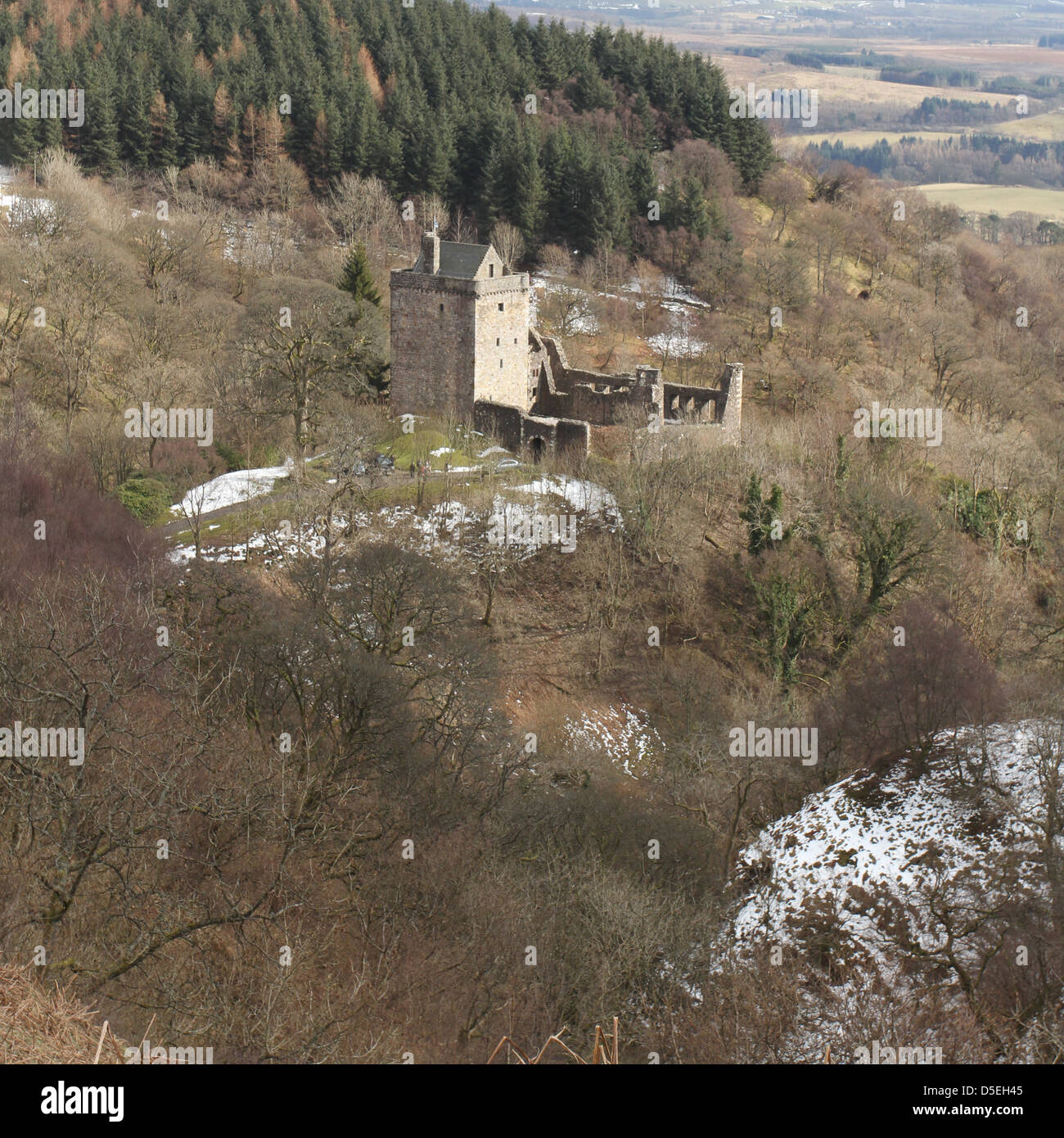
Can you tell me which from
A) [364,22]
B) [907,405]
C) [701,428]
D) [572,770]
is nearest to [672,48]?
[364,22]

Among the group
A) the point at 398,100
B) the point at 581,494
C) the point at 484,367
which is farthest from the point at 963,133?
the point at 581,494

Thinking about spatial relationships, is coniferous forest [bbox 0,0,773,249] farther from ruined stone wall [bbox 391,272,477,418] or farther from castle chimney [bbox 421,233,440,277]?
ruined stone wall [bbox 391,272,477,418]

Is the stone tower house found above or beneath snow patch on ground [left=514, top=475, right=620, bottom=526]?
above

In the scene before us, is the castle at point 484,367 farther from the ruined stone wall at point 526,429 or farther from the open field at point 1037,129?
the open field at point 1037,129

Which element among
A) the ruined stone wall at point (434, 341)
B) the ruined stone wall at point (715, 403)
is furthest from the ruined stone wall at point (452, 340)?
the ruined stone wall at point (715, 403)

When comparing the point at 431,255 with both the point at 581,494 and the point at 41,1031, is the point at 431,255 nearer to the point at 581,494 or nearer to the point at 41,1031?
the point at 581,494

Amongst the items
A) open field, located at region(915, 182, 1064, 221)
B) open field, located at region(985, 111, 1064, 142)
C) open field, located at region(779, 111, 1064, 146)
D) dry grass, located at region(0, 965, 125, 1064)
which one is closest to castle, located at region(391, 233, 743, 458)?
dry grass, located at region(0, 965, 125, 1064)
